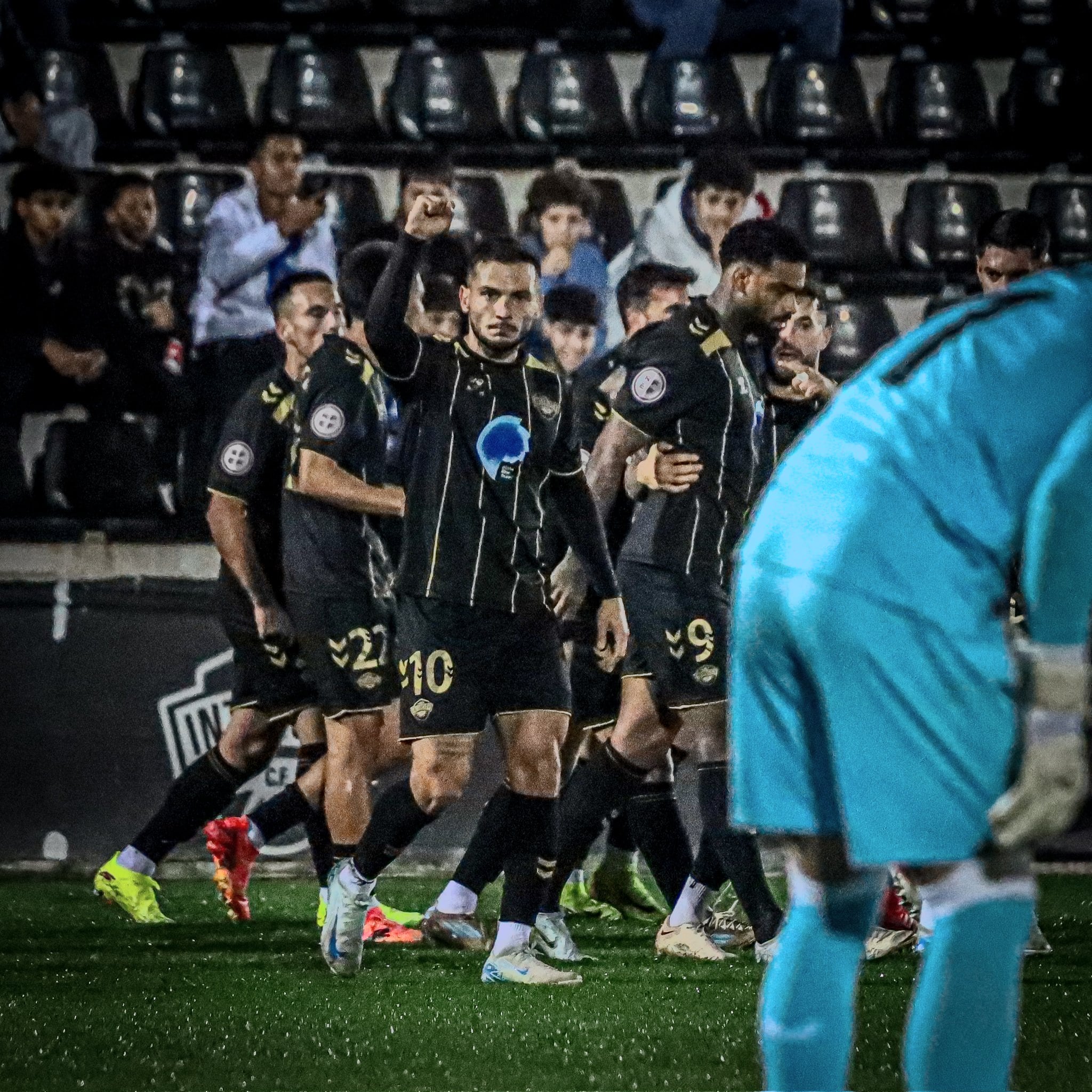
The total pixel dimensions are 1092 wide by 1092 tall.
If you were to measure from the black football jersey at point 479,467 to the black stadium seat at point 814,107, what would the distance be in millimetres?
5444

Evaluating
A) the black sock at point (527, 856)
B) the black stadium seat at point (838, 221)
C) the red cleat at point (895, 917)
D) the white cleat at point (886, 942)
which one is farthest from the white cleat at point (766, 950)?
the black stadium seat at point (838, 221)

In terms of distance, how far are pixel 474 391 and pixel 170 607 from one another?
2.88 meters

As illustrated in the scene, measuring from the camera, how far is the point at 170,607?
27.3 ft

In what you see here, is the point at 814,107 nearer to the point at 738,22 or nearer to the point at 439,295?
the point at 738,22

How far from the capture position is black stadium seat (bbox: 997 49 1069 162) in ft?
36.2

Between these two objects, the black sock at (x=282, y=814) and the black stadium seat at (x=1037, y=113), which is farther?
the black stadium seat at (x=1037, y=113)

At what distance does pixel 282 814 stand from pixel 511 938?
1.93m

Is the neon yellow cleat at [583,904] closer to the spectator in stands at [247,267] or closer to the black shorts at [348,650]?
the black shorts at [348,650]

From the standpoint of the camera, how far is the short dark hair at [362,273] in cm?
643

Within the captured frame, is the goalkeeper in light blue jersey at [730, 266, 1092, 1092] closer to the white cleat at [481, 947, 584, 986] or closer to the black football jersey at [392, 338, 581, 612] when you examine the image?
the white cleat at [481, 947, 584, 986]

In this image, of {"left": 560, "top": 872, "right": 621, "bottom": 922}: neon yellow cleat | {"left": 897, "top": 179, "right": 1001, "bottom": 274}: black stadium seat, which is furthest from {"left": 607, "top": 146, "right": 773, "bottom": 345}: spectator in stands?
{"left": 560, "top": 872, "right": 621, "bottom": 922}: neon yellow cleat

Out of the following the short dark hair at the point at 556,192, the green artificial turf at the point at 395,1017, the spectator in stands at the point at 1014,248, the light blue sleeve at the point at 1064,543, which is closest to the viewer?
the light blue sleeve at the point at 1064,543

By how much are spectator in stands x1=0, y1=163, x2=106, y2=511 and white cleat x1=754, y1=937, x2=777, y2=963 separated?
4.87 m

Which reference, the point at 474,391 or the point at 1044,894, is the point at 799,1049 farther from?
the point at 1044,894
